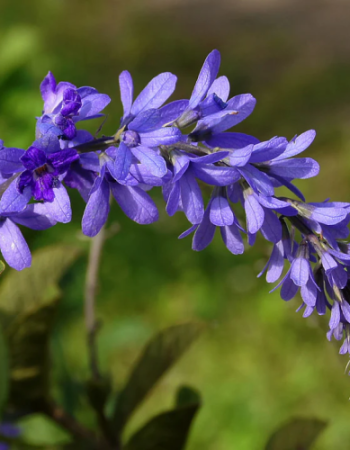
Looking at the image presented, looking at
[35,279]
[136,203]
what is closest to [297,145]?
[136,203]

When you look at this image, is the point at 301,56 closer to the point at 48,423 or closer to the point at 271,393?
the point at 271,393

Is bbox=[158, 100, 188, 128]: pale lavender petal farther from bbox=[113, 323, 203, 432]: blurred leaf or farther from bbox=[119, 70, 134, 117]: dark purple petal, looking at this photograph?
bbox=[113, 323, 203, 432]: blurred leaf

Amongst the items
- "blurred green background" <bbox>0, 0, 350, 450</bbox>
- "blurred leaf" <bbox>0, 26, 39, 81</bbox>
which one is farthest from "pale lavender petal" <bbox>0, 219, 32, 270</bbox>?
"blurred leaf" <bbox>0, 26, 39, 81</bbox>

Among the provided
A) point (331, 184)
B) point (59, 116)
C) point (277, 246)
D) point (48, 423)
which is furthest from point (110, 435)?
point (331, 184)

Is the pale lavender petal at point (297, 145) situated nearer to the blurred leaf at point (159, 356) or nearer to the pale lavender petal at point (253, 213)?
the pale lavender petal at point (253, 213)

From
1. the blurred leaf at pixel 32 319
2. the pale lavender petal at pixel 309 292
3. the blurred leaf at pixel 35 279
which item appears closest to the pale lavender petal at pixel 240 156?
the pale lavender petal at pixel 309 292
